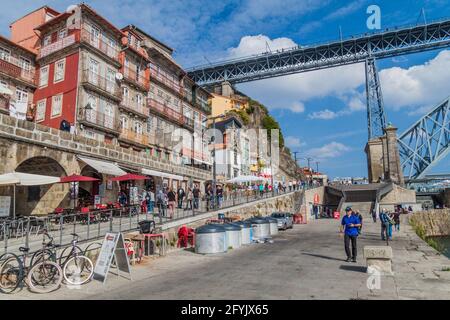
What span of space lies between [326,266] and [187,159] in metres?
33.5

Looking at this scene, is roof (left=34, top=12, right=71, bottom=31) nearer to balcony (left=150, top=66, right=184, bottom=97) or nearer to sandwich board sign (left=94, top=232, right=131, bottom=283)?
balcony (left=150, top=66, right=184, bottom=97)

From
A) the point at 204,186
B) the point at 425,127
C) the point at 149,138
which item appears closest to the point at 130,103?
the point at 149,138

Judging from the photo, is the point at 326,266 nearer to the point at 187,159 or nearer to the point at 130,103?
the point at 130,103

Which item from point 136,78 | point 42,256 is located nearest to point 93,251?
point 42,256

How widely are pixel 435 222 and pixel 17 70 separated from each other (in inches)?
1917

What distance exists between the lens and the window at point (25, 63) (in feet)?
97.5

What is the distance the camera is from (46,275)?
27.8ft

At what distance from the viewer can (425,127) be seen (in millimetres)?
66938

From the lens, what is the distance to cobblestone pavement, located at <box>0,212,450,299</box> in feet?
25.1

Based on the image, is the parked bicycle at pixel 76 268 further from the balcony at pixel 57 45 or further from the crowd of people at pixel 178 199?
the balcony at pixel 57 45

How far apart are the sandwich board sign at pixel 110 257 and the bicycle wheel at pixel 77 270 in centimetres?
24

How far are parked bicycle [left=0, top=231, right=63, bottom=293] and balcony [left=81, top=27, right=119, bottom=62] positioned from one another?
23.6 meters

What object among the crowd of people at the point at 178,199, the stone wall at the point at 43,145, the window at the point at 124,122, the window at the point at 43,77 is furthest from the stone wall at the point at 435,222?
the window at the point at 43,77

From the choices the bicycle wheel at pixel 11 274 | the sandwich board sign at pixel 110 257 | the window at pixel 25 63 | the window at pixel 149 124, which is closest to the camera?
the bicycle wheel at pixel 11 274
